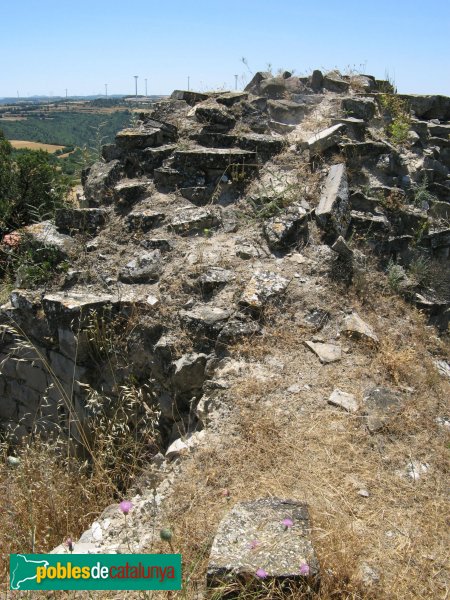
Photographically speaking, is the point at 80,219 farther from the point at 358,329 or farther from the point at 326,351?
the point at 358,329

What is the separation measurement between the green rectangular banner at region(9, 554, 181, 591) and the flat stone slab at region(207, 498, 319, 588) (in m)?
0.22

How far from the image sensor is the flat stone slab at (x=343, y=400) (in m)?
3.65

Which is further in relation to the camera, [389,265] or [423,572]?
[389,265]

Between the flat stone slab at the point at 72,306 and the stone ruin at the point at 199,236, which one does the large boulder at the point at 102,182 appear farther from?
the flat stone slab at the point at 72,306

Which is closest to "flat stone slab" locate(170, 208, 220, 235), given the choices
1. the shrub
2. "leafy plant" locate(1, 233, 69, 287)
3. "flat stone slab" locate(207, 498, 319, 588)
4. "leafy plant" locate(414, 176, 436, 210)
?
"leafy plant" locate(1, 233, 69, 287)

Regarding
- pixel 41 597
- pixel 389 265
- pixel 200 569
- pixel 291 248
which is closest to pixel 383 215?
pixel 389 265

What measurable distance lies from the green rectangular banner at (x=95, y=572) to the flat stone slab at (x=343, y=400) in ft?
5.65

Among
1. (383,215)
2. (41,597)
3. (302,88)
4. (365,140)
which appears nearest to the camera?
(41,597)

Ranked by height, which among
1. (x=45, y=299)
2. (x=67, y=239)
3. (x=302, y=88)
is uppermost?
A: (x=302, y=88)

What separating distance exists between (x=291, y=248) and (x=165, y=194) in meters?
1.75

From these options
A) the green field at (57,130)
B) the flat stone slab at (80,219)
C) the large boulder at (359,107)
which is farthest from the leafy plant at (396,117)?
the green field at (57,130)

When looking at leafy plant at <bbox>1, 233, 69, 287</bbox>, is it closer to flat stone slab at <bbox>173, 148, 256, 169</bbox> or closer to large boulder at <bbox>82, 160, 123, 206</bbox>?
large boulder at <bbox>82, 160, 123, 206</bbox>

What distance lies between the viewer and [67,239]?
18.2ft

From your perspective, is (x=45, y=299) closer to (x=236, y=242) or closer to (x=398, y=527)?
(x=236, y=242)
